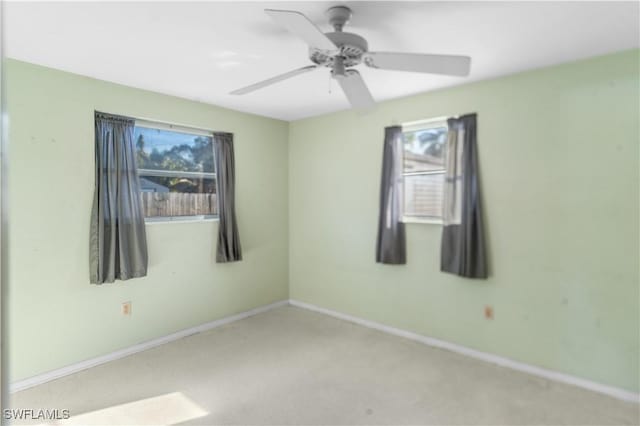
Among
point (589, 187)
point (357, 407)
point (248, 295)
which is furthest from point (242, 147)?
point (589, 187)

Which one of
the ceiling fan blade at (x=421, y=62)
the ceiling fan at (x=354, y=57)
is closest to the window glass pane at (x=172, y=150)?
the ceiling fan at (x=354, y=57)

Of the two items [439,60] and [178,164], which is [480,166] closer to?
[439,60]

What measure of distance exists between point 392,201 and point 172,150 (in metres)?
2.21

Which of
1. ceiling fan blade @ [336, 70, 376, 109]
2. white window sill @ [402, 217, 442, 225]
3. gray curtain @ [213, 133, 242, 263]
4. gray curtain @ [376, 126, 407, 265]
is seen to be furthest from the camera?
gray curtain @ [213, 133, 242, 263]

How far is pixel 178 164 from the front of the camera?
3459 millimetres

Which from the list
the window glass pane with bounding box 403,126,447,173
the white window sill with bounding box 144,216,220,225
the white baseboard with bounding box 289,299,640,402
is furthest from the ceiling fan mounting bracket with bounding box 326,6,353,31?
the white baseboard with bounding box 289,299,640,402

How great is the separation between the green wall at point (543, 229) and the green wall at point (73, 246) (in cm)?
182

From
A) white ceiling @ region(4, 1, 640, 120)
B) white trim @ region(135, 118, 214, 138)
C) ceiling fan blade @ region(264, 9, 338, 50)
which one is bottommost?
ceiling fan blade @ region(264, 9, 338, 50)

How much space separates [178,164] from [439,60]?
2.62m

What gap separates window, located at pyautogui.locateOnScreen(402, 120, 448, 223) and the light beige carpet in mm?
1272

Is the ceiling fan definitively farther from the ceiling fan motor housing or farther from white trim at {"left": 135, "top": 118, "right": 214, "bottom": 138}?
white trim at {"left": 135, "top": 118, "right": 214, "bottom": 138}

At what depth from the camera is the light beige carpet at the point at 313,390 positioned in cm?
220

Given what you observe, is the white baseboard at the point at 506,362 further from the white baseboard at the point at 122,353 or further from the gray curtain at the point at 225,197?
the gray curtain at the point at 225,197

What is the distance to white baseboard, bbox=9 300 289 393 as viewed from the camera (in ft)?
8.41
